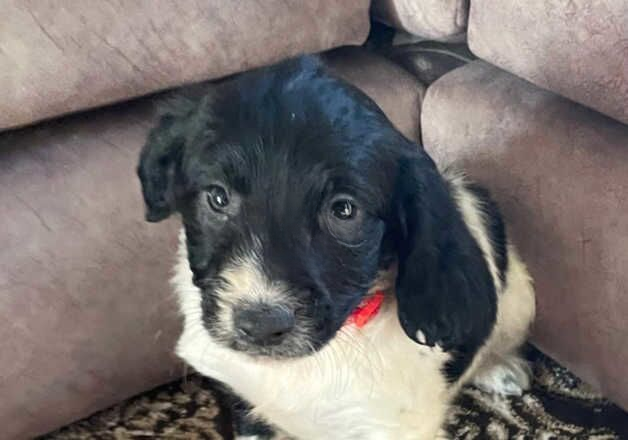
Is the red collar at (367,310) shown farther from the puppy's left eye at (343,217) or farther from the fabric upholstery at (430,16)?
the fabric upholstery at (430,16)

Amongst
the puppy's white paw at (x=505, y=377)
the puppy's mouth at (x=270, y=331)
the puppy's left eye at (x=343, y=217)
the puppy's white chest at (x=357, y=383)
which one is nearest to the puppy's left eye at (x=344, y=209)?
the puppy's left eye at (x=343, y=217)

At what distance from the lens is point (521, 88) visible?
1.60 m

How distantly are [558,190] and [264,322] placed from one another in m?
0.60

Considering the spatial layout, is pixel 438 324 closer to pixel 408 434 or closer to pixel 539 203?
pixel 408 434

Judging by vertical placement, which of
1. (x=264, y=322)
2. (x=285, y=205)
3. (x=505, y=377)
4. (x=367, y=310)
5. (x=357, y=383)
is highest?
(x=285, y=205)

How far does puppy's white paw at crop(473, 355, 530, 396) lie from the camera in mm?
1724

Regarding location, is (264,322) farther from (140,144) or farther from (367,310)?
(140,144)

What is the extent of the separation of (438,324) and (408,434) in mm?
238

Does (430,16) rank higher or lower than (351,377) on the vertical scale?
higher

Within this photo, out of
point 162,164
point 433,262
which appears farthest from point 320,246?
point 162,164

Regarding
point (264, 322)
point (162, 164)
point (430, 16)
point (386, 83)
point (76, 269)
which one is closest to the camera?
point (264, 322)

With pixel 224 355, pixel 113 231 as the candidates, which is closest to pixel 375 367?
pixel 224 355

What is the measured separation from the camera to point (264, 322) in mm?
1159

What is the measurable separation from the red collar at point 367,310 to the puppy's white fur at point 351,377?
0.01 meters
